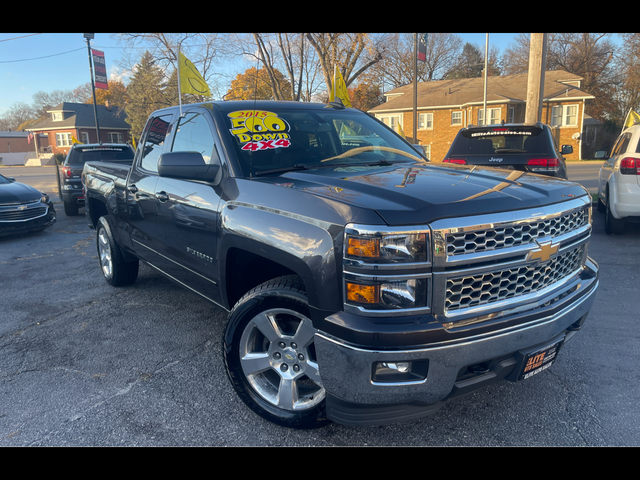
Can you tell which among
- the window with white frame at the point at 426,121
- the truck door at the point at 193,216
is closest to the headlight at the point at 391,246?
the truck door at the point at 193,216

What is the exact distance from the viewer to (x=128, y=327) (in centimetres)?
431

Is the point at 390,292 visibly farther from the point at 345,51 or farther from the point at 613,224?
the point at 345,51

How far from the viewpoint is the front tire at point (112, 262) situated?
5.13 meters

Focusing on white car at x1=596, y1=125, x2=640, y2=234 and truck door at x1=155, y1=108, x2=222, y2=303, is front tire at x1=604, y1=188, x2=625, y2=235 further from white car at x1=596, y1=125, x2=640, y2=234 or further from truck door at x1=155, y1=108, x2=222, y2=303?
truck door at x1=155, y1=108, x2=222, y2=303

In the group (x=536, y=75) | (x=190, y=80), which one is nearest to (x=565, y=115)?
(x=536, y=75)

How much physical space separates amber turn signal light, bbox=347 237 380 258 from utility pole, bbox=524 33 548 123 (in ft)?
28.7

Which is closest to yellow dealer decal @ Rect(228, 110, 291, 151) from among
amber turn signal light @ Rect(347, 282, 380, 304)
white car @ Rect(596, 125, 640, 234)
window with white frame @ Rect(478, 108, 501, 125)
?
amber turn signal light @ Rect(347, 282, 380, 304)

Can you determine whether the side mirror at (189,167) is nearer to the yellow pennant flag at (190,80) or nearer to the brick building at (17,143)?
the yellow pennant flag at (190,80)

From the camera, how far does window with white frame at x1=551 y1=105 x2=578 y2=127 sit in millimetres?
34219

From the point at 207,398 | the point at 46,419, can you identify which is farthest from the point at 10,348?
the point at 207,398

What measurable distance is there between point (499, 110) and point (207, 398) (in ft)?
120

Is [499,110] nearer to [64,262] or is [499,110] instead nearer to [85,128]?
[64,262]

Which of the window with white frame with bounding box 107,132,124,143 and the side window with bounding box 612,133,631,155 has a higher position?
the window with white frame with bounding box 107,132,124,143

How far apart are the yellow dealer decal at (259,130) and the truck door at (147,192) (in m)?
1.05
